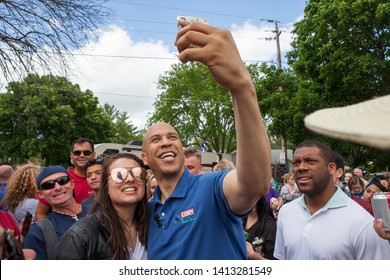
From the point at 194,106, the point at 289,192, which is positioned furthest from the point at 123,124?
the point at 289,192

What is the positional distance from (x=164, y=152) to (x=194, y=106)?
35678mm

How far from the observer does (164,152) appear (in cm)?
230

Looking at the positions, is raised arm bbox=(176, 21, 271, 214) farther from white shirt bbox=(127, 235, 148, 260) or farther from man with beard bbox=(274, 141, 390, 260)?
man with beard bbox=(274, 141, 390, 260)

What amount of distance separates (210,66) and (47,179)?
237cm

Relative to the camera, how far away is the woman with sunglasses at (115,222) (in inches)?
88.7

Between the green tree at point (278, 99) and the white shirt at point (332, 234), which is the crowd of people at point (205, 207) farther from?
the green tree at point (278, 99)

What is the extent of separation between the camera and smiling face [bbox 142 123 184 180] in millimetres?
2264

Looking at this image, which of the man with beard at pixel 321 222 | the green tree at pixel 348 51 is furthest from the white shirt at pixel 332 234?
the green tree at pixel 348 51

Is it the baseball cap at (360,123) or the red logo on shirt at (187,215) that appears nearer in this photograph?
the baseball cap at (360,123)

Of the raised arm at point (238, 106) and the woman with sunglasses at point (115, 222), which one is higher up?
the raised arm at point (238, 106)

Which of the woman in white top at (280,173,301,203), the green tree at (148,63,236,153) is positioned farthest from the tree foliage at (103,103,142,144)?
the woman in white top at (280,173,301,203)

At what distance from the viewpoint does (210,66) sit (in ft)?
4.92

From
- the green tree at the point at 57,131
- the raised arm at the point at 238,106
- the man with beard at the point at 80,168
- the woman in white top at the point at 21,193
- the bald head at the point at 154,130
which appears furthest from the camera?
the green tree at the point at 57,131

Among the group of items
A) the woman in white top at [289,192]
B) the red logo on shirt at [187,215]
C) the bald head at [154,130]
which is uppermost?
the bald head at [154,130]
